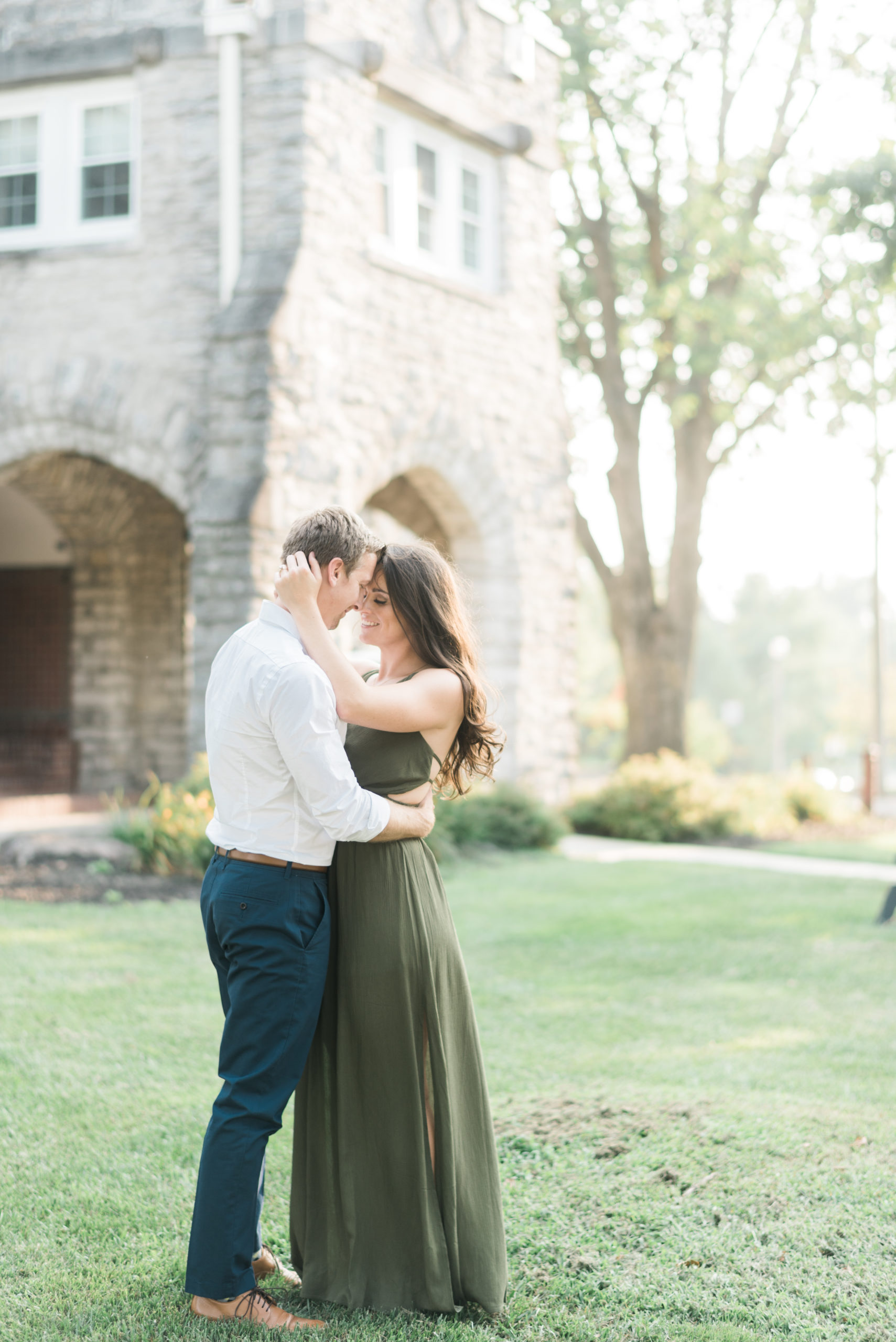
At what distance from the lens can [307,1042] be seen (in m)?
2.97

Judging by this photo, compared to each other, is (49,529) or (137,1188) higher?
(49,529)

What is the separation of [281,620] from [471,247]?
11.1 m

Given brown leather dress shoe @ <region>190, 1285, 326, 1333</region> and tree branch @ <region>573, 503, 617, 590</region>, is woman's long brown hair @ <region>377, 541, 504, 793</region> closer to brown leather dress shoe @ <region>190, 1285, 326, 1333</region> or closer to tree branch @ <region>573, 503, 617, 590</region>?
brown leather dress shoe @ <region>190, 1285, 326, 1333</region>

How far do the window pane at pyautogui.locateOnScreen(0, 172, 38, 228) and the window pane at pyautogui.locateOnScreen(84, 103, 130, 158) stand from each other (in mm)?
636

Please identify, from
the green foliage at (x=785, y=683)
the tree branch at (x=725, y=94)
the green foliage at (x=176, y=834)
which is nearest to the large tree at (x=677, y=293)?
the tree branch at (x=725, y=94)

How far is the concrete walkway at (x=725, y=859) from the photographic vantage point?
11414 mm

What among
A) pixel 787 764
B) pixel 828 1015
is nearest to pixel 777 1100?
pixel 828 1015

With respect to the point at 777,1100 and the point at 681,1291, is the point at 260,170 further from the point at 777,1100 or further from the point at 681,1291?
the point at 681,1291

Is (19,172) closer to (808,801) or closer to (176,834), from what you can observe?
(176,834)

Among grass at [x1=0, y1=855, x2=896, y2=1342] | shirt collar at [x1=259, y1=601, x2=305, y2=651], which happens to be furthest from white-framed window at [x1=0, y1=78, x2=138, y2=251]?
shirt collar at [x1=259, y1=601, x2=305, y2=651]

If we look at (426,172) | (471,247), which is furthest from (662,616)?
(426,172)

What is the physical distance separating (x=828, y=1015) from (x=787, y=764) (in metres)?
64.7

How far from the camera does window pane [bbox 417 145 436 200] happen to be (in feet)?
40.9

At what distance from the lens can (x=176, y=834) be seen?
9461mm
